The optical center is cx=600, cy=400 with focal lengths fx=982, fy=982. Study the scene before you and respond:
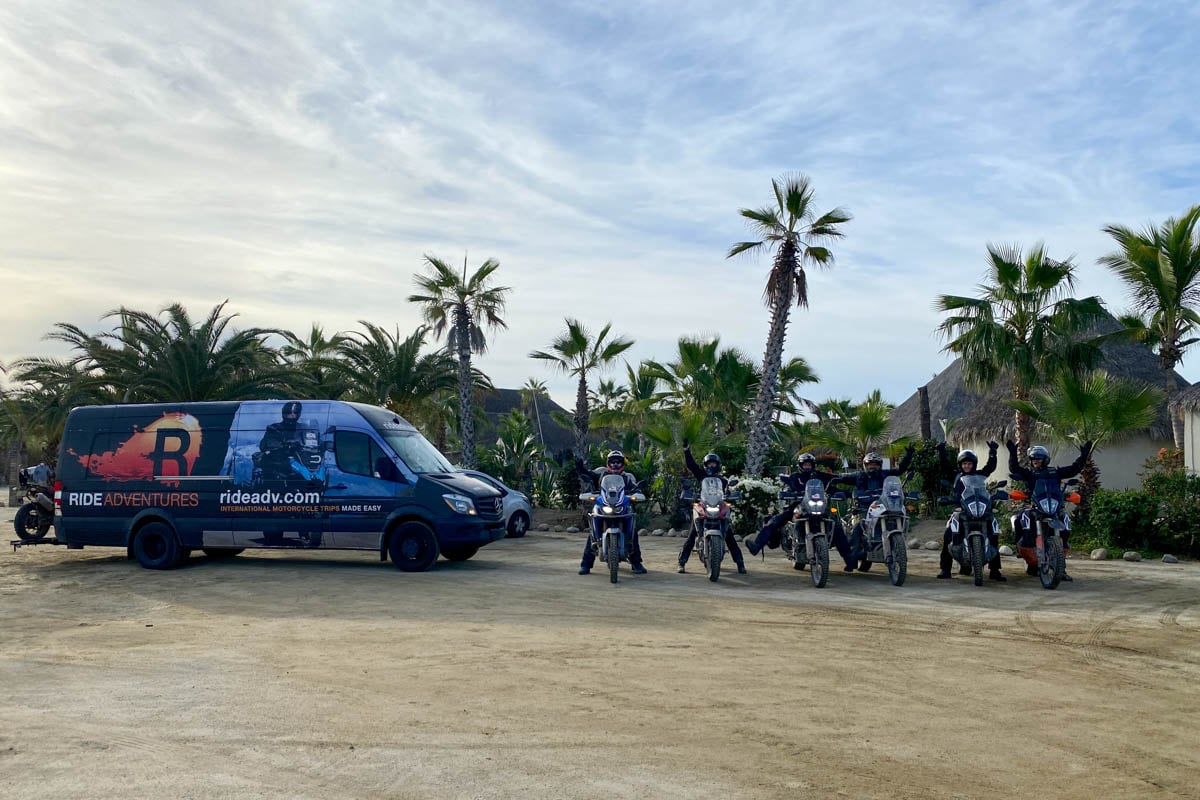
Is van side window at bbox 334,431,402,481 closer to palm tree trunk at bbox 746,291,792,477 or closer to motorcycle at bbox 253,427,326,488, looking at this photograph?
motorcycle at bbox 253,427,326,488

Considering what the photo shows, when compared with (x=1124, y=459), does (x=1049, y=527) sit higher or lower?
lower

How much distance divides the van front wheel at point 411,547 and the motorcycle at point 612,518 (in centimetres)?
246

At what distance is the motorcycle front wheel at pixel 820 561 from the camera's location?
40.6 ft

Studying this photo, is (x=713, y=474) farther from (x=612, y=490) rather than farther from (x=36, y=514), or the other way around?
(x=36, y=514)

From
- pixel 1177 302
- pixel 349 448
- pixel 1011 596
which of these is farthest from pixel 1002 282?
pixel 349 448

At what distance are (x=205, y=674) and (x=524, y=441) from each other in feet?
81.7

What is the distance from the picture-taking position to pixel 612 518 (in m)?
13.5

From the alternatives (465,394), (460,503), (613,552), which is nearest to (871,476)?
(613,552)

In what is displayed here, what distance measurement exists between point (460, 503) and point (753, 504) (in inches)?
311

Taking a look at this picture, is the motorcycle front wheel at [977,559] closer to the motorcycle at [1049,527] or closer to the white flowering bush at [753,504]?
the motorcycle at [1049,527]

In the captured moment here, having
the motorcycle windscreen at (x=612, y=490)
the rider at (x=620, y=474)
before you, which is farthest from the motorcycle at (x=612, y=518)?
the rider at (x=620, y=474)

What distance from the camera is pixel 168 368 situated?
951 inches

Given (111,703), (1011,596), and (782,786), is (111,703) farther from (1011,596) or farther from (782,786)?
(1011,596)

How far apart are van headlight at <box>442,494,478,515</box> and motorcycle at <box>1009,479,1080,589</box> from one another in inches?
294
